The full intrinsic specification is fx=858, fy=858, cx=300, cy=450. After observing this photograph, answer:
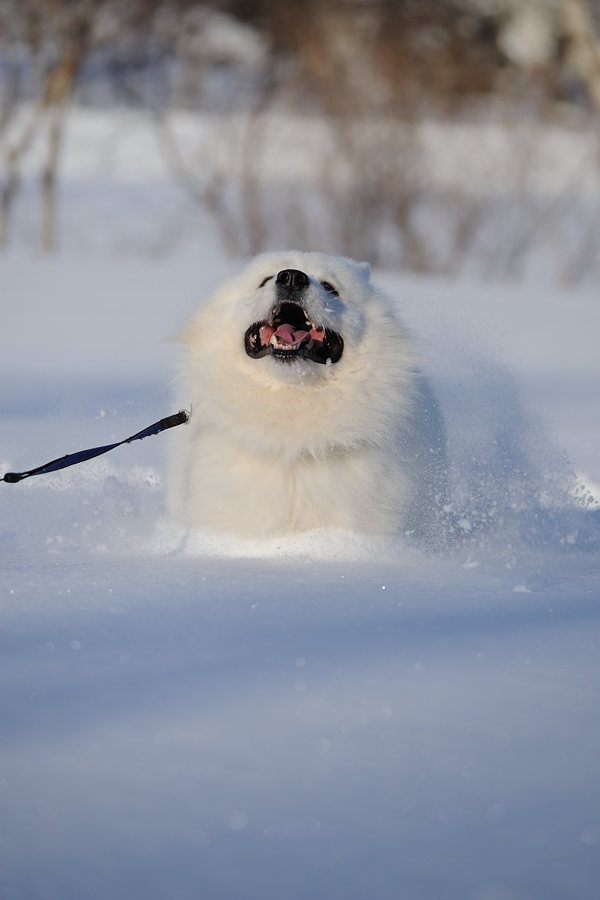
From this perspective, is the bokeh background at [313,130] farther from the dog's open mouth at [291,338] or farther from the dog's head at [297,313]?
the dog's open mouth at [291,338]

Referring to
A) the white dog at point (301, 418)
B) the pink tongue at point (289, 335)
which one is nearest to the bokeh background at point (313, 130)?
the white dog at point (301, 418)

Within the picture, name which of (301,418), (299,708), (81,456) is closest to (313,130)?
(301,418)

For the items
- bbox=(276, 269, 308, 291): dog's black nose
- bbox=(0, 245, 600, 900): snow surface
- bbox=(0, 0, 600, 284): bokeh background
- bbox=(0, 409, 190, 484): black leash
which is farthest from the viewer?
bbox=(0, 0, 600, 284): bokeh background

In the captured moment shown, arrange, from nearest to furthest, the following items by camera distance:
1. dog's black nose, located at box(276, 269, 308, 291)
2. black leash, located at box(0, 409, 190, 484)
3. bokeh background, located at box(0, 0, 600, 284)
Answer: black leash, located at box(0, 409, 190, 484) < dog's black nose, located at box(276, 269, 308, 291) < bokeh background, located at box(0, 0, 600, 284)

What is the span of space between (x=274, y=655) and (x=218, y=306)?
1801mm

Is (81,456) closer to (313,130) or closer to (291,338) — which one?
(291,338)

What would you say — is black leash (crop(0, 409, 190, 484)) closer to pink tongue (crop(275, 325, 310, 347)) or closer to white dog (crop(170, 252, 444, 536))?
white dog (crop(170, 252, 444, 536))

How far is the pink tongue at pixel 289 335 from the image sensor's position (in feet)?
9.70

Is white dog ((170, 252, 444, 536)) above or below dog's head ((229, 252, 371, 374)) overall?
below

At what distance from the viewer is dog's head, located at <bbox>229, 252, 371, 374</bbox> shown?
116 inches

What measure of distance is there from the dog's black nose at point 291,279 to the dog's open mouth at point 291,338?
6cm

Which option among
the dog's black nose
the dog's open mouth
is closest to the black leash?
the dog's open mouth

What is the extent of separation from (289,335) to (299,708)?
5.38ft

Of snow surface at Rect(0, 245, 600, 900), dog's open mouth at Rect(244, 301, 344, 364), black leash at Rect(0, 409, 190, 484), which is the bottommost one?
snow surface at Rect(0, 245, 600, 900)
